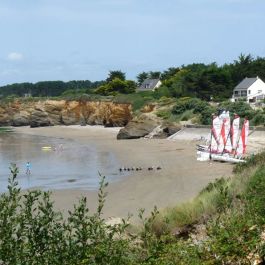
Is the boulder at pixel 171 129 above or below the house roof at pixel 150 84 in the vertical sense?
below

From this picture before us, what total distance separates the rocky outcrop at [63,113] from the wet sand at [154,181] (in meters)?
29.9

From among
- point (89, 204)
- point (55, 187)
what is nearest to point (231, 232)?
point (89, 204)

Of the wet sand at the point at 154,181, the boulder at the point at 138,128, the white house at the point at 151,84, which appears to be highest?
the white house at the point at 151,84

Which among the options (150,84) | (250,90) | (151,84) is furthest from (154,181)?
(150,84)

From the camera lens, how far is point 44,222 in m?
5.84

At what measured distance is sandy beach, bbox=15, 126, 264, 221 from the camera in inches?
851

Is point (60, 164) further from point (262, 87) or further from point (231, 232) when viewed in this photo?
point (262, 87)

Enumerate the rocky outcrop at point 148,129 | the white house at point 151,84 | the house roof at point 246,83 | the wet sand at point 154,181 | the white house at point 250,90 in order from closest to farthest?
1. the wet sand at point 154,181
2. the rocky outcrop at point 148,129
3. the white house at point 250,90
4. the house roof at point 246,83
5. the white house at point 151,84

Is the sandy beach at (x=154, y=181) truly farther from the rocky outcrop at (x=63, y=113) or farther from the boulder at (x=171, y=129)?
the rocky outcrop at (x=63, y=113)

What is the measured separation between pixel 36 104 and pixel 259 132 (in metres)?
57.7

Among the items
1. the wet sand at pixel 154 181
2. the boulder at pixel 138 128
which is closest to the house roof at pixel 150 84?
the boulder at pixel 138 128

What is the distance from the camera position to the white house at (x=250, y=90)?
75438 mm

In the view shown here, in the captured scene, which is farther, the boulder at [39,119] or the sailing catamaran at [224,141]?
the boulder at [39,119]

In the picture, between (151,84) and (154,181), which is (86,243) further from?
(151,84)
